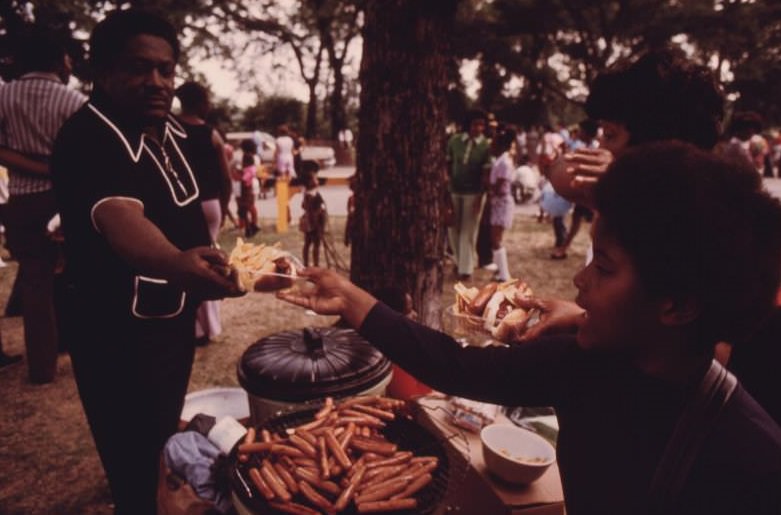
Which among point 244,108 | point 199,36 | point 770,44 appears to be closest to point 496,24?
point 199,36

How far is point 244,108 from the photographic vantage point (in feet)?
172

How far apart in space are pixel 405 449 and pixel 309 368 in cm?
71

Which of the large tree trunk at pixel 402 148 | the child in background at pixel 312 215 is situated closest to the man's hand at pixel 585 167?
the large tree trunk at pixel 402 148

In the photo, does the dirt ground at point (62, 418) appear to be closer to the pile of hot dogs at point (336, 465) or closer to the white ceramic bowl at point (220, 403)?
the white ceramic bowl at point (220, 403)

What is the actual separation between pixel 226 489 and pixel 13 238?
3.61 metres

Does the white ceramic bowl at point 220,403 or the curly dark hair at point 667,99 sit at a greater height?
the curly dark hair at point 667,99

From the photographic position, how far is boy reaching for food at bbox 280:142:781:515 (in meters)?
1.21

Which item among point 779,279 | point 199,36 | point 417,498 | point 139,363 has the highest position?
point 199,36

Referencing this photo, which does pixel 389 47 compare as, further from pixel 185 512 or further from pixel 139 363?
pixel 185 512

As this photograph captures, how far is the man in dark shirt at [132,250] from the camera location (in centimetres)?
212

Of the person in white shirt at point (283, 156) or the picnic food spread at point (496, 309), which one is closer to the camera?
the picnic food spread at point (496, 309)

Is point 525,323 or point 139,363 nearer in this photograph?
point 525,323

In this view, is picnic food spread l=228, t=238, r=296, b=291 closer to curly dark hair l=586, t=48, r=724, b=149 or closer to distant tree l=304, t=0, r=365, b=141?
curly dark hair l=586, t=48, r=724, b=149

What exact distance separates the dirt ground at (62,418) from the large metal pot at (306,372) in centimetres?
184
